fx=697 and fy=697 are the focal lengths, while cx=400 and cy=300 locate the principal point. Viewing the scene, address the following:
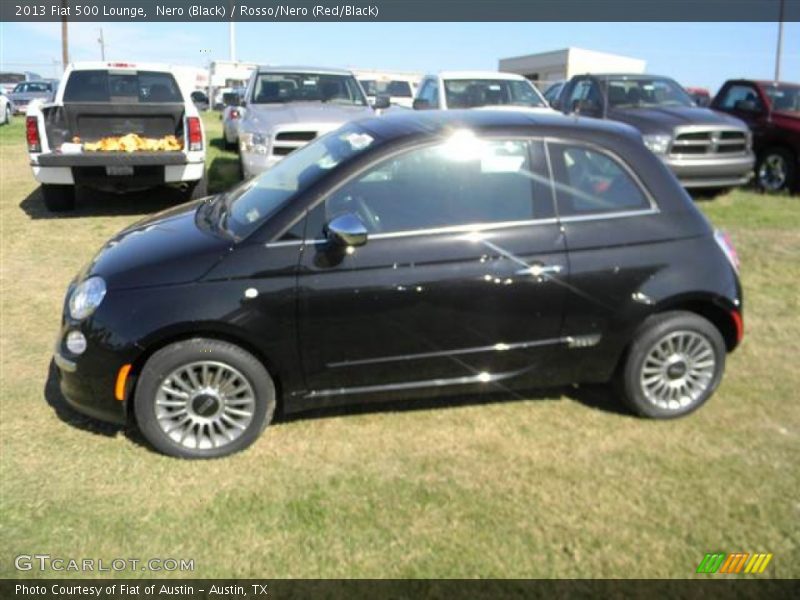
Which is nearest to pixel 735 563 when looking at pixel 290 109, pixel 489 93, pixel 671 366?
pixel 671 366

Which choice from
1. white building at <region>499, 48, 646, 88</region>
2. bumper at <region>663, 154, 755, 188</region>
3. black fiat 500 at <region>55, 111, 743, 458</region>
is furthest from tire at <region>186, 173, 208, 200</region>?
white building at <region>499, 48, 646, 88</region>

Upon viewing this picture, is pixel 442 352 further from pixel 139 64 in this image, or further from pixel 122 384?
pixel 139 64

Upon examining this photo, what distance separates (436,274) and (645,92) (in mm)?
8992

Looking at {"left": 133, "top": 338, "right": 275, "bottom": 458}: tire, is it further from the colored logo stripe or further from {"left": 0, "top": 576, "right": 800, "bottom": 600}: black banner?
the colored logo stripe

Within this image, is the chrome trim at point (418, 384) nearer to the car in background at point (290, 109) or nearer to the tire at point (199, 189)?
the car in background at point (290, 109)

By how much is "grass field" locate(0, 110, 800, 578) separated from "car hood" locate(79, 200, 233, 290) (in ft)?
3.05

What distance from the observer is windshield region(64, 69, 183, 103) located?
9.14 metres

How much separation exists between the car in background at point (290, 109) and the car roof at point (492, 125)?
151 inches

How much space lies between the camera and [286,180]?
4016mm

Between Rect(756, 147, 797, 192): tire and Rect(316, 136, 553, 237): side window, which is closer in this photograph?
Rect(316, 136, 553, 237): side window

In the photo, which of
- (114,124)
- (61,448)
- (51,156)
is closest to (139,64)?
(114,124)

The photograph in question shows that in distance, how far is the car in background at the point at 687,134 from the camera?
9.67 metres

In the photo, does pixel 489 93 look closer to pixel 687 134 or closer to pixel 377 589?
pixel 687 134

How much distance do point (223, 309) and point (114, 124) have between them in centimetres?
658
